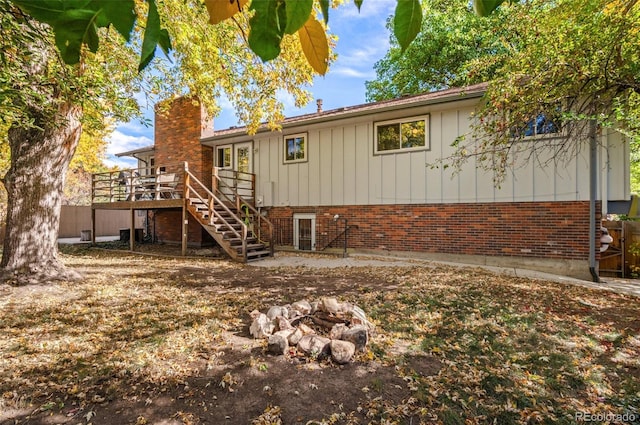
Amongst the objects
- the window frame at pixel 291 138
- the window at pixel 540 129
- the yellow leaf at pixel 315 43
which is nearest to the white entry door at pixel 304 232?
the window frame at pixel 291 138

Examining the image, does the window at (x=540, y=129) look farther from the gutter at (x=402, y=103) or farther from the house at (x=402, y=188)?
the gutter at (x=402, y=103)

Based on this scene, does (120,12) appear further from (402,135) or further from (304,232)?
(304,232)

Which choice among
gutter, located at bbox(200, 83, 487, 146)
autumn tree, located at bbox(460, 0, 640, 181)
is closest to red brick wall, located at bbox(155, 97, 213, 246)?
gutter, located at bbox(200, 83, 487, 146)

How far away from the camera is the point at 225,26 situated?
5875 millimetres

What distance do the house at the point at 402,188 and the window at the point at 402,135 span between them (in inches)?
1.2

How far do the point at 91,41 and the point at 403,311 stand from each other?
428 centimetres

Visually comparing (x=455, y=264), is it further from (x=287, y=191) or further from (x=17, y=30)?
(x=17, y=30)

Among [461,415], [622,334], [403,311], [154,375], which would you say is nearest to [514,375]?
[461,415]

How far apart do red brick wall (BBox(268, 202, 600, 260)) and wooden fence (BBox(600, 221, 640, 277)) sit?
81.2 inches

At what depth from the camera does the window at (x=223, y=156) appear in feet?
41.7

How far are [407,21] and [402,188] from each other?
8.80 metres

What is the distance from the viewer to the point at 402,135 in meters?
9.36

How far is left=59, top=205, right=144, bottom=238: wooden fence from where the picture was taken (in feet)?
60.0

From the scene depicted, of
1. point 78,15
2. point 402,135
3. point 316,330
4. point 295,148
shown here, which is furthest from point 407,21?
point 295,148
